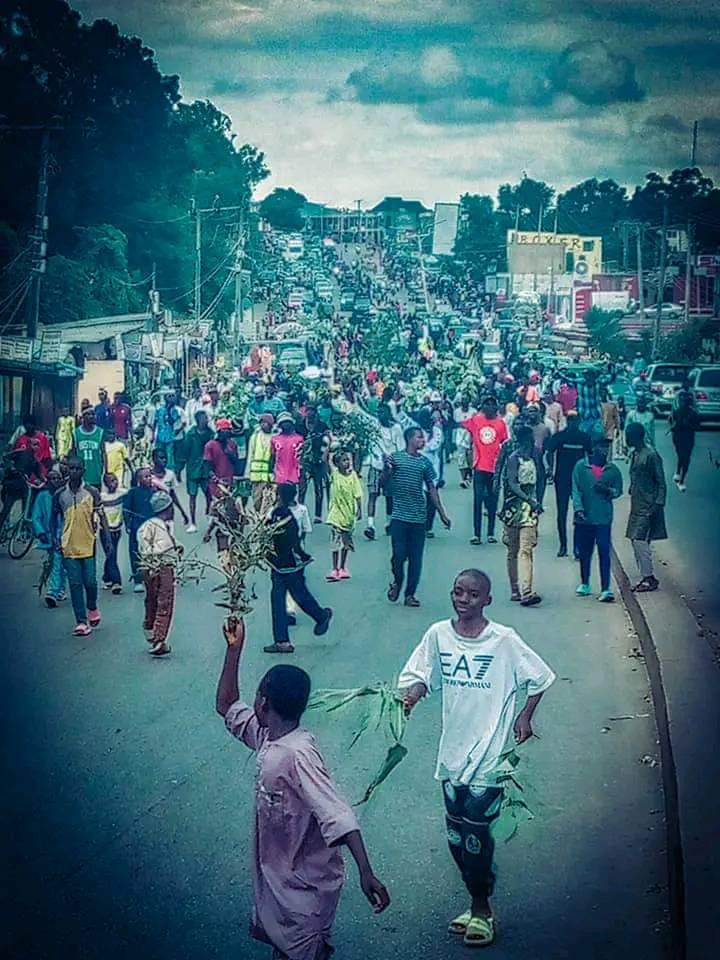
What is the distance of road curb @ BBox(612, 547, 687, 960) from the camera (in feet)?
16.6

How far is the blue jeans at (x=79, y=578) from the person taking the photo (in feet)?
31.7

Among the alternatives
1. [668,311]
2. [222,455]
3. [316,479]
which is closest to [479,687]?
[668,311]

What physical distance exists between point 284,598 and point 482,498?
418cm

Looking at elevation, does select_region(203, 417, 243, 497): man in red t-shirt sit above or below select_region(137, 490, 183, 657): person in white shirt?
above

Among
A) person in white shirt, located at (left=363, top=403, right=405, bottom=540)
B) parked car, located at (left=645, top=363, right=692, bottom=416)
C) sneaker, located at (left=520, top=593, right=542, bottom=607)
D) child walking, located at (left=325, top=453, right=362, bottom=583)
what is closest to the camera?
sneaker, located at (left=520, top=593, right=542, bottom=607)

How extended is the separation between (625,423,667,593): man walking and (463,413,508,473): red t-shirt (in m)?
2.01

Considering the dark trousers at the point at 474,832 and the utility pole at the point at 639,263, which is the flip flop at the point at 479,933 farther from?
the utility pole at the point at 639,263

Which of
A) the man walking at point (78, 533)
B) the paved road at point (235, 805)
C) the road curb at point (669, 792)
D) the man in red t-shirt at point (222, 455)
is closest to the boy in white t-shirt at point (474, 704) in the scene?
the paved road at point (235, 805)

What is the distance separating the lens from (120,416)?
10.9 metres

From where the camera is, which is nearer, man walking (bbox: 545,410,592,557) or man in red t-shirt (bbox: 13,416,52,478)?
man in red t-shirt (bbox: 13,416,52,478)

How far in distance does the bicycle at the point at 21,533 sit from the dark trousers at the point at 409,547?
2.90m

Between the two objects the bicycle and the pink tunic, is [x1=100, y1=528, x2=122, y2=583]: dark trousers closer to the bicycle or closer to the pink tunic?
the bicycle

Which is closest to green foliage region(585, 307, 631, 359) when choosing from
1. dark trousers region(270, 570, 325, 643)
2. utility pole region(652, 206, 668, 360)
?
utility pole region(652, 206, 668, 360)

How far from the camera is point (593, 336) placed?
35.4ft
